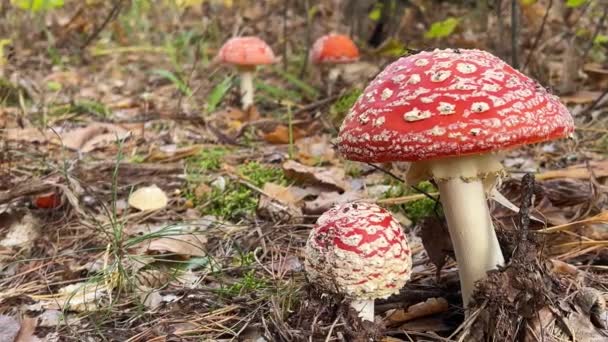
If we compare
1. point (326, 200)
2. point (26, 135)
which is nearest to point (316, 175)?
point (326, 200)

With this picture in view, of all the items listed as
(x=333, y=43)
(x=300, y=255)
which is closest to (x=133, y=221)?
(x=300, y=255)

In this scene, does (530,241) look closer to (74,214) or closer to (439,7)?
(74,214)

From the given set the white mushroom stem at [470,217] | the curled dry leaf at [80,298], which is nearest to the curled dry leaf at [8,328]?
the curled dry leaf at [80,298]

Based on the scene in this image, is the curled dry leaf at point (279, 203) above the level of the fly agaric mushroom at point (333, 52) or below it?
below

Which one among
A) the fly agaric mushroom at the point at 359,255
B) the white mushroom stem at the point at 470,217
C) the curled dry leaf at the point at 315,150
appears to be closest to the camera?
the fly agaric mushroom at the point at 359,255

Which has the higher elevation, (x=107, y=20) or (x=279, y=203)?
(x=107, y=20)

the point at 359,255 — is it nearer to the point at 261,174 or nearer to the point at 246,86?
→ the point at 261,174

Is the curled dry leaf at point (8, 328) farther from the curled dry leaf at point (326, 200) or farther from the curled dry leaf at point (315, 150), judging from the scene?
the curled dry leaf at point (315, 150)
